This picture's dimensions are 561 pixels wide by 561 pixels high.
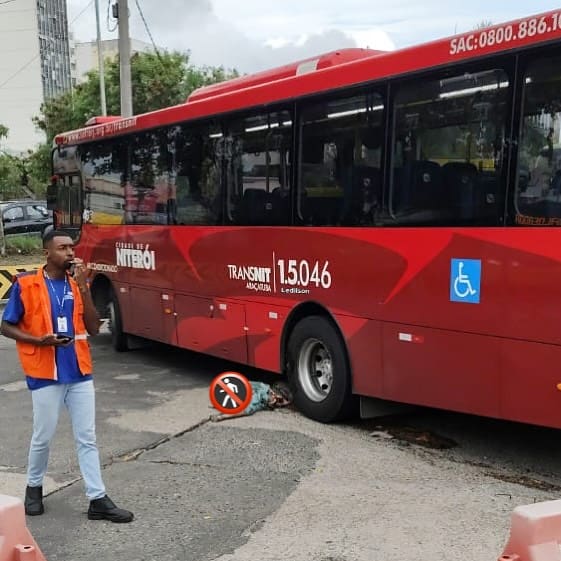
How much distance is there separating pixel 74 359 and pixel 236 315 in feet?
11.5

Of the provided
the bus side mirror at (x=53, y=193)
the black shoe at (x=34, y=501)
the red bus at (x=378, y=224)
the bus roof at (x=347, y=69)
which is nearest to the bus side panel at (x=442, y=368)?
the red bus at (x=378, y=224)

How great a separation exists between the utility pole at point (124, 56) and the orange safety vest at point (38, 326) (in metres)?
13.0

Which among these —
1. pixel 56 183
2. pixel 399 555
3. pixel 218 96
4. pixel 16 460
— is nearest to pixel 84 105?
pixel 56 183

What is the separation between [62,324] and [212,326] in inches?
154

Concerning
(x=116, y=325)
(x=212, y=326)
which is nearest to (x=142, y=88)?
(x=116, y=325)

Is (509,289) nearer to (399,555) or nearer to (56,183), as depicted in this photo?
(399,555)

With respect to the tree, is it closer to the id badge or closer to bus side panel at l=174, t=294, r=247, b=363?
bus side panel at l=174, t=294, r=247, b=363

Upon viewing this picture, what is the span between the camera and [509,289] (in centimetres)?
520

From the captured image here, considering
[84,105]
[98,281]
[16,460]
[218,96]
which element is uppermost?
[84,105]

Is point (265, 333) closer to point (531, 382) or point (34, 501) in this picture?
point (531, 382)

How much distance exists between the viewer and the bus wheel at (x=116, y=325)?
35.1 ft

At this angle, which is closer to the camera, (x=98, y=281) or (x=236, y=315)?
(x=236, y=315)

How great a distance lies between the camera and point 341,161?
Result: 21.8 feet

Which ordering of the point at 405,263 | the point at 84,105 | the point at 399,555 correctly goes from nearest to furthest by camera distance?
1. the point at 399,555
2. the point at 405,263
3. the point at 84,105
